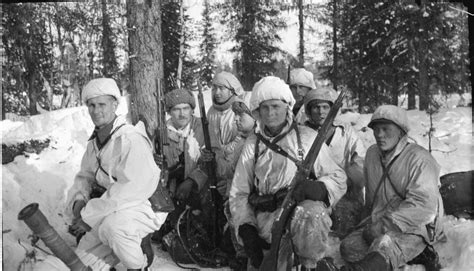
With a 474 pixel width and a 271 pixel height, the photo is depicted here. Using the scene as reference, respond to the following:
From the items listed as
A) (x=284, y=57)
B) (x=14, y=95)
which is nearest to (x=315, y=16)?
(x=284, y=57)

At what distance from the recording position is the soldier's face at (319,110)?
4.14 meters

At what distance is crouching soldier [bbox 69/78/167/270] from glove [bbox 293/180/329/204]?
1.10m

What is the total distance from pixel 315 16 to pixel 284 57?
5.27 feet

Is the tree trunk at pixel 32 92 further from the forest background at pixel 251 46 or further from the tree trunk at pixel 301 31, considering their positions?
the tree trunk at pixel 301 31

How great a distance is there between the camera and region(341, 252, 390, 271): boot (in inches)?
118

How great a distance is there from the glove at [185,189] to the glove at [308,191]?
1530 mm

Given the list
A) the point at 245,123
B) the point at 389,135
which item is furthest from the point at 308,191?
the point at 245,123

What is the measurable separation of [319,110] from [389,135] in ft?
2.72

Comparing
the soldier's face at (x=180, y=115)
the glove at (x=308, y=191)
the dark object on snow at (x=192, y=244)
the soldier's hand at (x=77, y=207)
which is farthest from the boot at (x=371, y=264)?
the soldier's face at (x=180, y=115)

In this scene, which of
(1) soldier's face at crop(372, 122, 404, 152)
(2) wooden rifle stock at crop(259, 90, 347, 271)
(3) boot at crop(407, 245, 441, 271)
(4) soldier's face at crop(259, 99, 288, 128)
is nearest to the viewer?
(2) wooden rifle stock at crop(259, 90, 347, 271)

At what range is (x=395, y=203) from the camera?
3451 mm

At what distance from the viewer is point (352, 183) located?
424 centimetres

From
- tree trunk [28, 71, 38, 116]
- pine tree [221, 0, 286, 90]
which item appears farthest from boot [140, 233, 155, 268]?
pine tree [221, 0, 286, 90]

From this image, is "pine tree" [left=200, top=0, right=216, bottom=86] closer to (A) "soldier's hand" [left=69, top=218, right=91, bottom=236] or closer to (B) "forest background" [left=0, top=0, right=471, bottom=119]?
(B) "forest background" [left=0, top=0, right=471, bottom=119]
